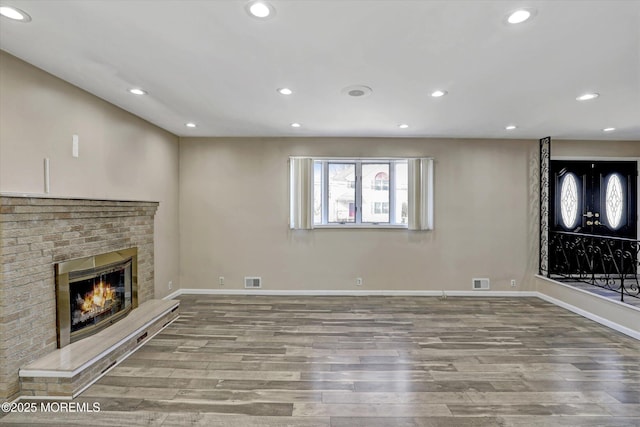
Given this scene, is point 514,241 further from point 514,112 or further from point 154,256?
point 154,256

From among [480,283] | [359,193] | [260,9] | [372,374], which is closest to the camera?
[260,9]

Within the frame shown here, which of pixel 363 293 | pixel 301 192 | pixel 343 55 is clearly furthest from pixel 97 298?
pixel 363 293

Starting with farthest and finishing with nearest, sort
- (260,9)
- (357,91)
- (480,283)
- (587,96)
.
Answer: (480,283)
(587,96)
(357,91)
(260,9)

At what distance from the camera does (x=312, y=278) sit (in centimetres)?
502

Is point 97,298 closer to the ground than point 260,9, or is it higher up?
closer to the ground

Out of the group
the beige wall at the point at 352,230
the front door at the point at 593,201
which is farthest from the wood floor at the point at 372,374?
the front door at the point at 593,201

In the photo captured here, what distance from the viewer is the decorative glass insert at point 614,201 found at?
508cm

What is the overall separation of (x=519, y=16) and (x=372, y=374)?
9.33 ft

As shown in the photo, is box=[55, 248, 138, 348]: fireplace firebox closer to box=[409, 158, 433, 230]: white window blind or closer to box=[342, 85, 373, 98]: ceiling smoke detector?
box=[342, 85, 373, 98]: ceiling smoke detector

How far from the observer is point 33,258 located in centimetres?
235

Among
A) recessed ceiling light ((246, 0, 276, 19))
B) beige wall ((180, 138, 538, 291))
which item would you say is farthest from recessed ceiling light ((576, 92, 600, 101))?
recessed ceiling light ((246, 0, 276, 19))

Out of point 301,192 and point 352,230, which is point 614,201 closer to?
point 352,230

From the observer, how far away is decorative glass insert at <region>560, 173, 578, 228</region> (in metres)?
5.08

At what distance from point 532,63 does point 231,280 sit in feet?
15.7
